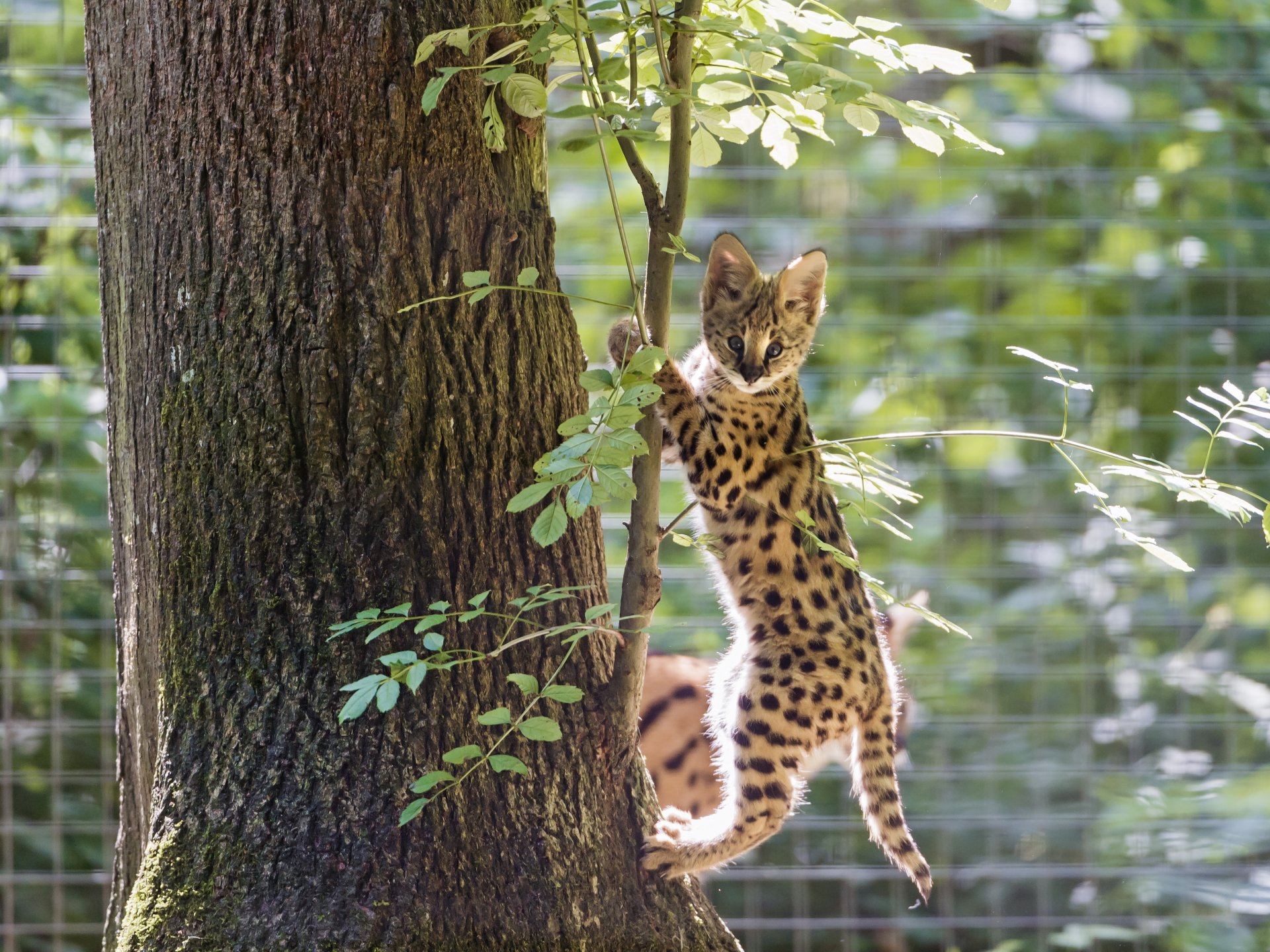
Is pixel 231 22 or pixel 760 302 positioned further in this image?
pixel 760 302

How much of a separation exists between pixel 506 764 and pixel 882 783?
98 cm

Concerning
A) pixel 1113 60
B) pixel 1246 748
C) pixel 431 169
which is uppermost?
pixel 1113 60

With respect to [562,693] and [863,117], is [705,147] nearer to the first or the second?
[863,117]

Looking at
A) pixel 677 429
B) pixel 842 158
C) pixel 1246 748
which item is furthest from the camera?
pixel 842 158

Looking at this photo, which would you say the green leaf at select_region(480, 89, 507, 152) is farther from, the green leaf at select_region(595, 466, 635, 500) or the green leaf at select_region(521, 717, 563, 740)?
the green leaf at select_region(521, 717, 563, 740)

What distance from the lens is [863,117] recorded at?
5.15 feet

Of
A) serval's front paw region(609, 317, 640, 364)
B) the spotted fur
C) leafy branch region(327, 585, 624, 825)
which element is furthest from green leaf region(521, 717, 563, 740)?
the spotted fur

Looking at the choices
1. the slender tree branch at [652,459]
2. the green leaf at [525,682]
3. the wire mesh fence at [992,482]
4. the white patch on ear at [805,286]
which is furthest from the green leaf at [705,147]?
the wire mesh fence at [992,482]

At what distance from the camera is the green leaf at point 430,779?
133 centimetres

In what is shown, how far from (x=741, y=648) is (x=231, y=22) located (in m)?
1.20

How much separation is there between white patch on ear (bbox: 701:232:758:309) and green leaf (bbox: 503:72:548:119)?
74 cm

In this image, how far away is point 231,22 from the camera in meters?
1.51

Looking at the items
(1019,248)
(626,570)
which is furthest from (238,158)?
(1019,248)

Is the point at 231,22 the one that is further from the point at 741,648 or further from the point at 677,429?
the point at 741,648
